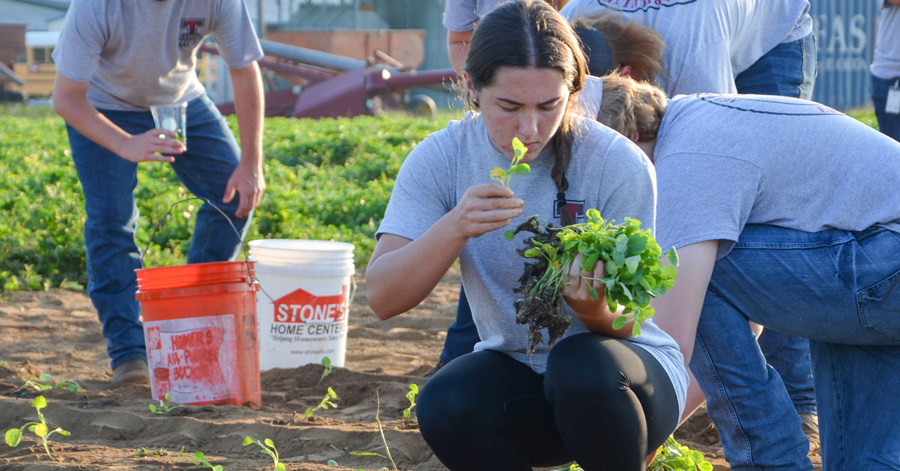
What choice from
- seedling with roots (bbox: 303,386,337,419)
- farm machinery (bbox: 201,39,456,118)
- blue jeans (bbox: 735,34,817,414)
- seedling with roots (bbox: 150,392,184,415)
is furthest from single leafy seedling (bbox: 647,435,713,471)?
farm machinery (bbox: 201,39,456,118)

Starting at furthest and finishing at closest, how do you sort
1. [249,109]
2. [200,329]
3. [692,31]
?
[249,109] < [200,329] < [692,31]

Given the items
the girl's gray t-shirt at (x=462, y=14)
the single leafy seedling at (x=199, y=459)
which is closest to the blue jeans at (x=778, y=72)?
the girl's gray t-shirt at (x=462, y=14)

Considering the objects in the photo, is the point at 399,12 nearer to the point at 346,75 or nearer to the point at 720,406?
the point at 346,75

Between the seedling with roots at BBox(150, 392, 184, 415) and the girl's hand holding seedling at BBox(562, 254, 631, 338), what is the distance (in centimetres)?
154

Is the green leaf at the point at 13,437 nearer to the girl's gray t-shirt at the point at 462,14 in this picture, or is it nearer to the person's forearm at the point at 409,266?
the person's forearm at the point at 409,266

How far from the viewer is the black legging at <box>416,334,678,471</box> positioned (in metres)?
1.92

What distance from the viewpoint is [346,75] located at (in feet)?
58.5

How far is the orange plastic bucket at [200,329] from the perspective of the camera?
3.04m

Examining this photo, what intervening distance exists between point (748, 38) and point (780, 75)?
18 centimetres

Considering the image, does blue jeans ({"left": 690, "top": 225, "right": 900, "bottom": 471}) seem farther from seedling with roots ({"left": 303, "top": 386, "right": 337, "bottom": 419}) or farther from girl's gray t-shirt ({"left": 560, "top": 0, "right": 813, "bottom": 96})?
seedling with roots ({"left": 303, "top": 386, "right": 337, "bottom": 419})

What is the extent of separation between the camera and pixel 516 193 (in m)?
2.12

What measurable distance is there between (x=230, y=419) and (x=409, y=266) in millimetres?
1204

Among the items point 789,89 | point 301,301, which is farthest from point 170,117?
point 789,89

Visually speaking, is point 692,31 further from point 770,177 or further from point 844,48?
point 844,48
